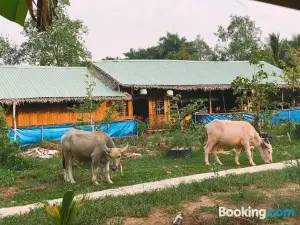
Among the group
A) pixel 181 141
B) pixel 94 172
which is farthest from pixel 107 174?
pixel 181 141

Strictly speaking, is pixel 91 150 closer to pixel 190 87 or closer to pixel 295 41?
pixel 190 87

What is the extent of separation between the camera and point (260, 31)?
35.5 meters

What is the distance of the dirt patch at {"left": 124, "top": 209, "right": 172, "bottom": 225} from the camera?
5.54 metres

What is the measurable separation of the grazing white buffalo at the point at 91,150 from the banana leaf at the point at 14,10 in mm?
7295

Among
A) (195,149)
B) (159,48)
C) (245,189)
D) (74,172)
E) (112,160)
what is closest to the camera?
(245,189)

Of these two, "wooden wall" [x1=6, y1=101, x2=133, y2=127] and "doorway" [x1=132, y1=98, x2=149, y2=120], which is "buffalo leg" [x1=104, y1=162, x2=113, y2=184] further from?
"doorway" [x1=132, y1=98, x2=149, y2=120]

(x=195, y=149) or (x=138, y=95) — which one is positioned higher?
(x=138, y=95)

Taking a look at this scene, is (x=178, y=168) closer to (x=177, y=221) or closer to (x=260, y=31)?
(x=177, y=221)

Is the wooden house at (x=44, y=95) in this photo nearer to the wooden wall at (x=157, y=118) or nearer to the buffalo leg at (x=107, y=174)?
the wooden wall at (x=157, y=118)

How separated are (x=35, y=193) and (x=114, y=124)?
30.2 feet

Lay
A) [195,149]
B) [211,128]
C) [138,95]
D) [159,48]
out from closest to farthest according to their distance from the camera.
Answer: [211,128]
[195,149]
[138,95]
[159,48]

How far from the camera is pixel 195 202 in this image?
6.52 meters

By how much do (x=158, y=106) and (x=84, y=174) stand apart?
11481 millimetres

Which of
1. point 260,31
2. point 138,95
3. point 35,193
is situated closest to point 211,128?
point 35,193
